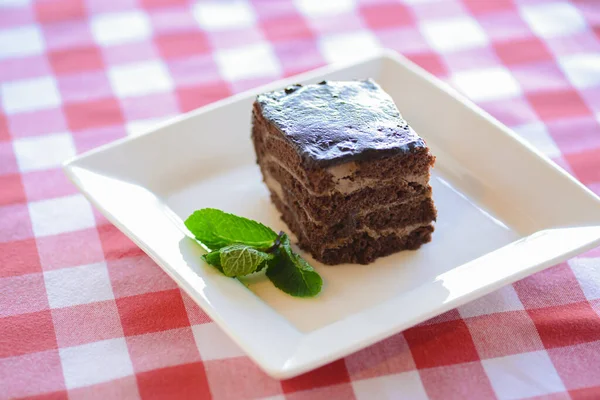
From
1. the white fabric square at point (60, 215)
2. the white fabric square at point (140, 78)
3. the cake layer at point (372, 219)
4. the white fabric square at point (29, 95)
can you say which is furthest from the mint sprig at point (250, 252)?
the white fabric square at point (29, 95)

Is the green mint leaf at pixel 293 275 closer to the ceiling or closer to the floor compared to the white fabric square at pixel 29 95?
closer to the ceiling

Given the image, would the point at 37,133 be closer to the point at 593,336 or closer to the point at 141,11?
the point at 141,11

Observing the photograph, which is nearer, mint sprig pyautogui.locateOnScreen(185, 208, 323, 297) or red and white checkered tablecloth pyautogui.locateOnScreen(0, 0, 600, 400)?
red and white checkered tablecloth pyautogui.locateOnScreen(0, 0, 600, 400)

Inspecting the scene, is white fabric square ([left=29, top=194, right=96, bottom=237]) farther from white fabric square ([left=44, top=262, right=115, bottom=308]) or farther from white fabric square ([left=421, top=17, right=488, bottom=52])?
white fabric square ([left=421, top=17, right=488, bottom=52])

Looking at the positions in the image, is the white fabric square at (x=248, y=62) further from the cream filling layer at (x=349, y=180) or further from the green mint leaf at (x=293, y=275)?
the green mint leaf at (x=293, y=275)

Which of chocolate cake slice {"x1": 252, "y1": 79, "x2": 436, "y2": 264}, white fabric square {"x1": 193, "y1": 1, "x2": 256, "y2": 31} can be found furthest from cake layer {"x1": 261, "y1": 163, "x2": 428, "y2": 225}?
white fabric square {"x1": 193, "y1": 1, "x2": 256, "y2": 31}

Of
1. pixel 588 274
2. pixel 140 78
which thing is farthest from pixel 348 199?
pixel 140 78
